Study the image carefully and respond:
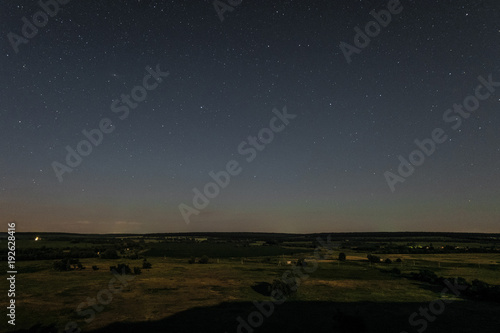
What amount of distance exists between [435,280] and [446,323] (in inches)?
636

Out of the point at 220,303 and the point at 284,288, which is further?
the point at 284,288

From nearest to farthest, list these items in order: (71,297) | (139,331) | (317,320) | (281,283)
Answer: (139,331)
(317,320)
(71,297)
(281,283)

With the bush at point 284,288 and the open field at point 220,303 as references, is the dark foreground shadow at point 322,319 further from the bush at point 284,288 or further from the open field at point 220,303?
the bush at point 284,288

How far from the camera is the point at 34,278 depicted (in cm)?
3406

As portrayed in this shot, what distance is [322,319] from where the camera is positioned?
65.5 feet

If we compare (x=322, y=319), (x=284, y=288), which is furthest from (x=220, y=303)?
(x=322, y=319)

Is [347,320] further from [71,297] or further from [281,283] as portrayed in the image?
[71,297]

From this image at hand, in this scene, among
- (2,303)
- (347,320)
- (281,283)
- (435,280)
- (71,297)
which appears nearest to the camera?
(347,320)

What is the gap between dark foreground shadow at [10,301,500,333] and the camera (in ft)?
59.3

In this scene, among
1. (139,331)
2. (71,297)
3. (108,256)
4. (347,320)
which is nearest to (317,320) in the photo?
(347,320)

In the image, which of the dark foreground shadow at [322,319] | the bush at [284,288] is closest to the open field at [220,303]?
the dark foreground shadow at [322,319]

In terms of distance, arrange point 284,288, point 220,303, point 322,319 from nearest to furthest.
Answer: point 322,319, point 220,303, point 284,288

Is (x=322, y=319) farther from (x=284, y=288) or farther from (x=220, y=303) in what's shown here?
(x=220, y=303)

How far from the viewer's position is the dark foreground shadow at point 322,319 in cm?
1808
